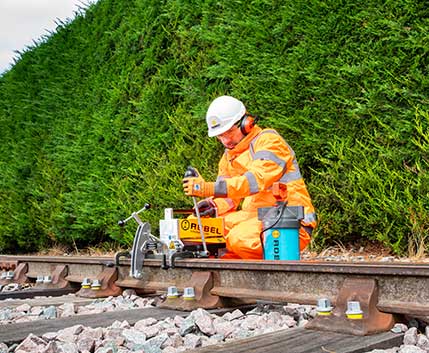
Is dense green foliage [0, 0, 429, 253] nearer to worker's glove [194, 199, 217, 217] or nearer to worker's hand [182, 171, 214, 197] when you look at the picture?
worker's glove [194, 199, 217, 217]

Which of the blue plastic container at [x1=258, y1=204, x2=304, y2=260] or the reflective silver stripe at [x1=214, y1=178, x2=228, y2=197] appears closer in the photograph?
the blue plastic container at [x1=258, y1=204, x2=304, y2=260]

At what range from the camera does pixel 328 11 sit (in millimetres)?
5762

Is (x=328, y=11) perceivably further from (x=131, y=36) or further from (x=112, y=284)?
(x=131, y=36)

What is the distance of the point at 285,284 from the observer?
3254 millimetres

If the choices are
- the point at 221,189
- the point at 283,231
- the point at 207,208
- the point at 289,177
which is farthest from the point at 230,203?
the point at 283,231

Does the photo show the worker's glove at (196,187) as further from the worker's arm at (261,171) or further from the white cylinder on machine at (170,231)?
the white cylinder on machine at (170,231)

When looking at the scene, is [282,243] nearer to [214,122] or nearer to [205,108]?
[214,122]

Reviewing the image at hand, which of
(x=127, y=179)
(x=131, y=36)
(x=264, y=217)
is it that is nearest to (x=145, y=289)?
(x=264, y=217)

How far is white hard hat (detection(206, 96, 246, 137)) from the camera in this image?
483cm

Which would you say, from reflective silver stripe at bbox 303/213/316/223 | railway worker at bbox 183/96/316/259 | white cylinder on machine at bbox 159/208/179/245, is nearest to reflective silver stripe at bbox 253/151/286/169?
railway worker at bbox 183/96/316/259

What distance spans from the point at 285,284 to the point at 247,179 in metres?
1.22

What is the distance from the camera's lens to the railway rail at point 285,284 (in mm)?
2545

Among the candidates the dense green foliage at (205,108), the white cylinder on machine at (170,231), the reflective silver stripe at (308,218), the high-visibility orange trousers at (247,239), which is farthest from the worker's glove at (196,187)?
the dense green foliage at (205,108)

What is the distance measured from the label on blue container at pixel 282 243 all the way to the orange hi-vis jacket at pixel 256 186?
0.32 m
